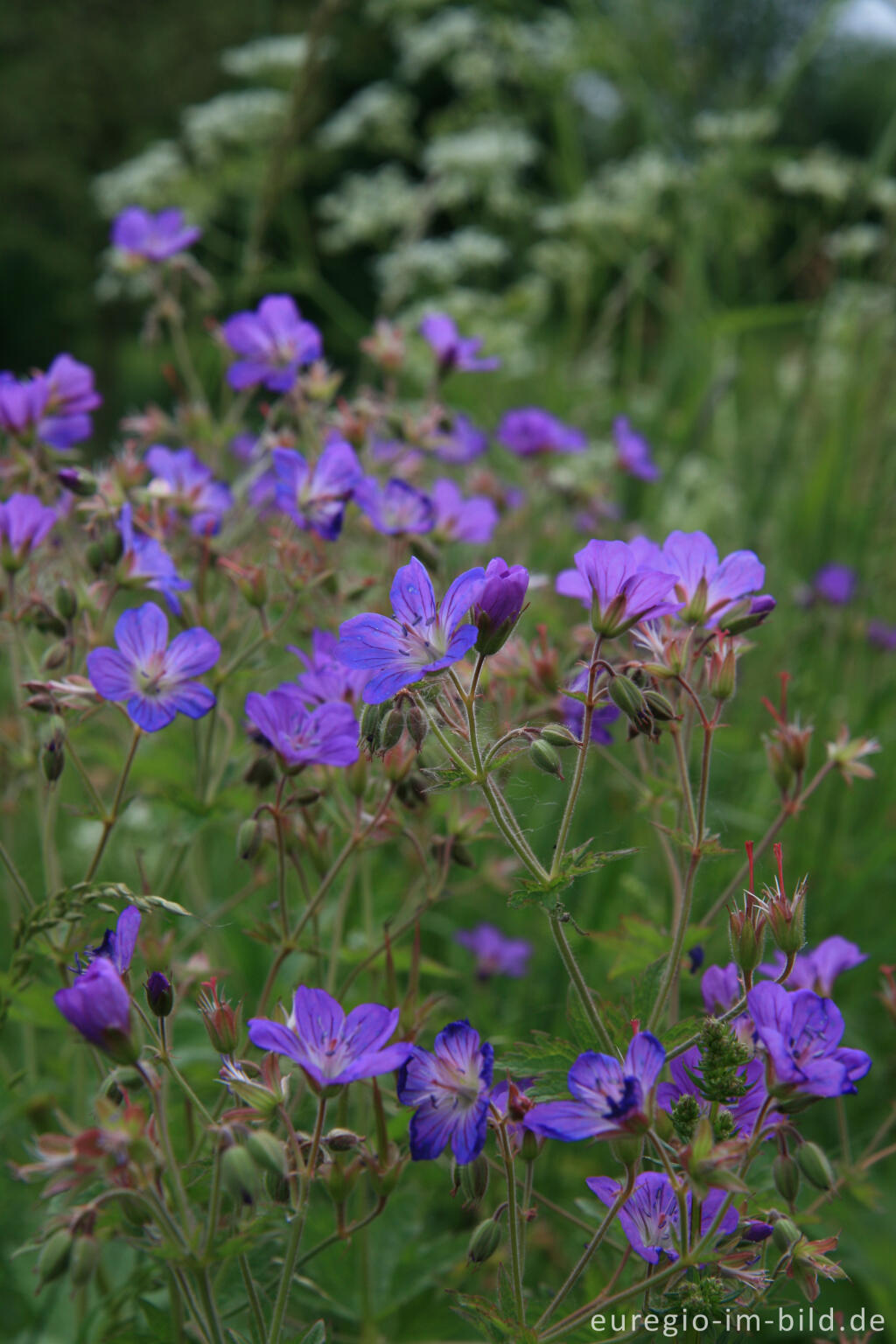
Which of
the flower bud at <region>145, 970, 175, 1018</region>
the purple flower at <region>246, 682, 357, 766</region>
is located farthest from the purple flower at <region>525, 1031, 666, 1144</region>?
the purple flower at <region>246, 682, 357, 766</region>

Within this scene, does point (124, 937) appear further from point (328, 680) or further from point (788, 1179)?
point (788, 1179)

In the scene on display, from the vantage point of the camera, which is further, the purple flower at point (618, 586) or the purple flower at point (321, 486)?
the purple flower at point (321, 486)

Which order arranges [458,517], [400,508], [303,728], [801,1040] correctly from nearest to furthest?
[801,1040] < [303,728] < [400,508] < [458,517]

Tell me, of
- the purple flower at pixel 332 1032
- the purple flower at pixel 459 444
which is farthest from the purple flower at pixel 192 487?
the purple flower at pixel 332 1032

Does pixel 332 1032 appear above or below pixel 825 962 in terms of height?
above

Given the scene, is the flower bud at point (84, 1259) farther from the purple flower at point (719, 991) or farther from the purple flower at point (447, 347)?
the purple flower at point (447, 347)

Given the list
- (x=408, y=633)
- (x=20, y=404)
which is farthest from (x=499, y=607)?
(x=20, y=404)
